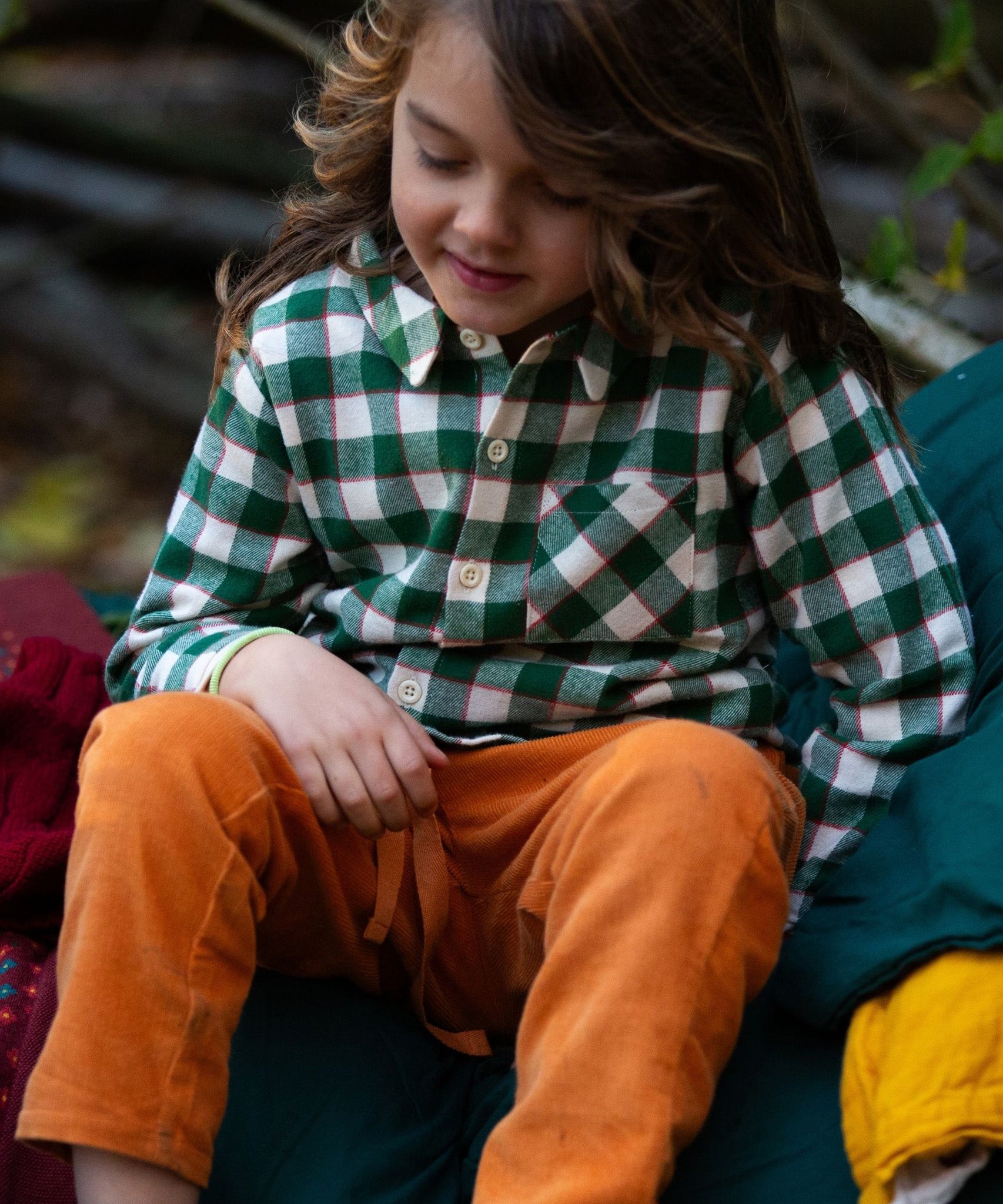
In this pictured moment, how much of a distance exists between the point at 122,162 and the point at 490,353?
8.83 ft

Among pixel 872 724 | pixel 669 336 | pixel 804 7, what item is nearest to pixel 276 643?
pixel 669 336

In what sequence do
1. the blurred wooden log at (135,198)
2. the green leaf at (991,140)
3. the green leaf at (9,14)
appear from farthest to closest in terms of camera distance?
the blurred wooden log at (135,198) < the green leaf at (9,14) < the green leaf at (991,140)

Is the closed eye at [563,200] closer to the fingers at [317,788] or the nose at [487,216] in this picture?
the nose at [487,216]

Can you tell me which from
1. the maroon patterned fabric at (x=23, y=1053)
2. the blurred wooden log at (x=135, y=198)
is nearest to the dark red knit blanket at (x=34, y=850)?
the maroon patterned fabric at (x=23, y=1053)

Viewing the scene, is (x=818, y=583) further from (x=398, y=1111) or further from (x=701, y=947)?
(x=398, y=1111)

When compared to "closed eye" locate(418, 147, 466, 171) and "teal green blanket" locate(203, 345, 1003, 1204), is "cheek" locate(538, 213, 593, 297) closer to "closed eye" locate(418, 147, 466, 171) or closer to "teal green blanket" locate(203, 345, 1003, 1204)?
"closed eye" locate(418, 147, 466, 171)

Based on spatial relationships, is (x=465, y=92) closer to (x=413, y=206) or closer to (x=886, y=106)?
(x=413, y=206)

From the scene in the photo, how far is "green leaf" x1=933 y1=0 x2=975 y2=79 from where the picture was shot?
1868 millimetres

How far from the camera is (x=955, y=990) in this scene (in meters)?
1.04

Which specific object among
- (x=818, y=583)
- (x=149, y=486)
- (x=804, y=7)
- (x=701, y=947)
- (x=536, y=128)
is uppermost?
(x=804, y=7)

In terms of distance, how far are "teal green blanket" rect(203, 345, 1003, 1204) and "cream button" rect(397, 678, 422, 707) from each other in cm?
26

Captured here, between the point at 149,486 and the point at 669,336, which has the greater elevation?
the point at 669,336

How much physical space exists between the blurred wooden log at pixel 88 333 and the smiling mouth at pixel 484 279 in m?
2.51

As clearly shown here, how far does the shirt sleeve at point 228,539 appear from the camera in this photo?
1.32 m
